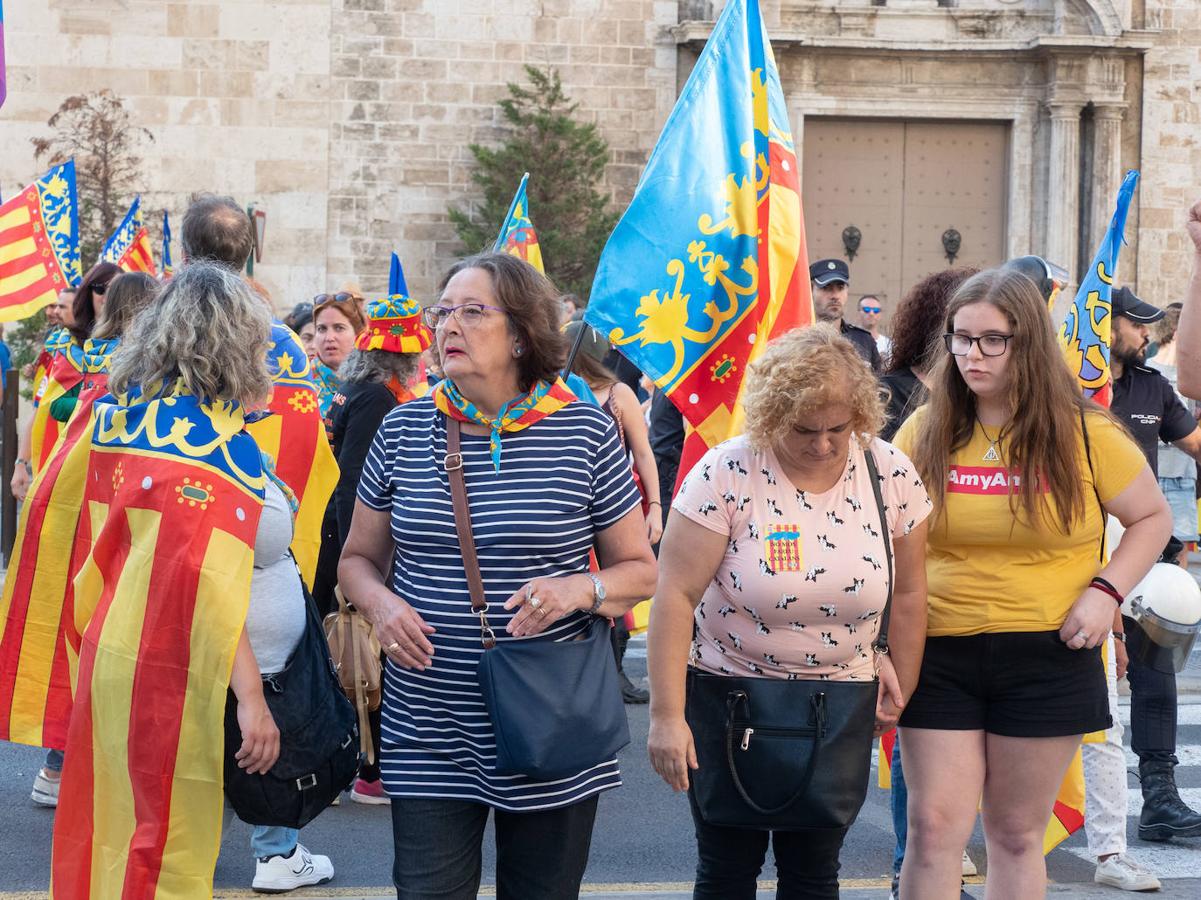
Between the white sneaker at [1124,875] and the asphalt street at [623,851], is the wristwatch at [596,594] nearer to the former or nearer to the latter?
the asphalt street at [623,851]

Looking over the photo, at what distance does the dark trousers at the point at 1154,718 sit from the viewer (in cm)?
621

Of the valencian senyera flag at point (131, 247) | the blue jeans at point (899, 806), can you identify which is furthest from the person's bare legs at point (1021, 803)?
the valencian senyera flag at point (131, 247)

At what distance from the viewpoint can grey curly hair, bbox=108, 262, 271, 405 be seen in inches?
151

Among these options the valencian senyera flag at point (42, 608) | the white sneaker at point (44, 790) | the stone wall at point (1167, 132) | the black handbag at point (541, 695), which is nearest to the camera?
the black handbag at point (541, 695)

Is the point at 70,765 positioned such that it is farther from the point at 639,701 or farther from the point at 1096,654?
the point at 639,701

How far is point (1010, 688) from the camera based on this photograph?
13.4ft

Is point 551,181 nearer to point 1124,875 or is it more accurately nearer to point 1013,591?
point 1124,875

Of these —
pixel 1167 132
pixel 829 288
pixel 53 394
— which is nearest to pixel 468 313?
pixel 53 394

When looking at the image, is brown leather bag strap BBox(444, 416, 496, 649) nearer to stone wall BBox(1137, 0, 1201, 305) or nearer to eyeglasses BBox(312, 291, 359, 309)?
eyeglasses BBox(312, 291, 359, 309)

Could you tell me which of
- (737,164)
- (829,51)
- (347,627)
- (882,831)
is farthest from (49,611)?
(829,51)

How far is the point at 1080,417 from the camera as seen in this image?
4191 mm

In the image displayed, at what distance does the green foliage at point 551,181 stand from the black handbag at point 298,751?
15.5m

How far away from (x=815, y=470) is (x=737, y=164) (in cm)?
211

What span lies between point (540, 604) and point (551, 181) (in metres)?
16.4
